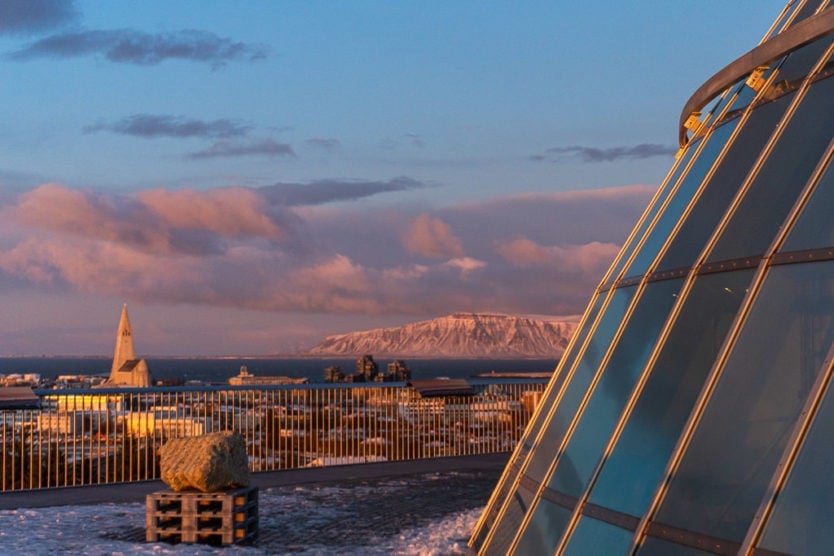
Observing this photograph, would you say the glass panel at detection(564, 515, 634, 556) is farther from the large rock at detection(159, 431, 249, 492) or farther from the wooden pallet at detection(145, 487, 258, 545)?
the large rock at detection(159, 431, 249, 492)

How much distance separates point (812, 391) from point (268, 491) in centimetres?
1296

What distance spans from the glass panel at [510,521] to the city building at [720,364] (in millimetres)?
28

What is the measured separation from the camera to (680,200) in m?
8.50

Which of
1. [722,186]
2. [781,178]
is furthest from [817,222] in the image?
[722,186]

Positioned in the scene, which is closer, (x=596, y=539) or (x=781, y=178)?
(x=596, y=539)

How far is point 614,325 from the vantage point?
26.9ft

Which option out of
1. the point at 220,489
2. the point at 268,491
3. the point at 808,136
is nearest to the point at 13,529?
the point at 220,489

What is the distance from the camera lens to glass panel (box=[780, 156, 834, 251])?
597cm

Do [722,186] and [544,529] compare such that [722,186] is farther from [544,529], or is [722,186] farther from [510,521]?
[510,521]

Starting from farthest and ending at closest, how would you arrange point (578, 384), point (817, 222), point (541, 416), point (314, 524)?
point (314, 524)
point (541, 416)
point (578, 384)
point (817, 222)

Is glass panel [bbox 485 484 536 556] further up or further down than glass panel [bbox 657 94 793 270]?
further down

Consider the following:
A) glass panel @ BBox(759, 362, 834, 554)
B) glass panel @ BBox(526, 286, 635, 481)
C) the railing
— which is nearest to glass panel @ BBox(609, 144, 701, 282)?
glass panel @ BBox(526, 286, 635, 481)

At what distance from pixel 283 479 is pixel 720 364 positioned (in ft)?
44.7

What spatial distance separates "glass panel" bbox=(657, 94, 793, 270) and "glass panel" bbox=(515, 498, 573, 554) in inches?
79.8
